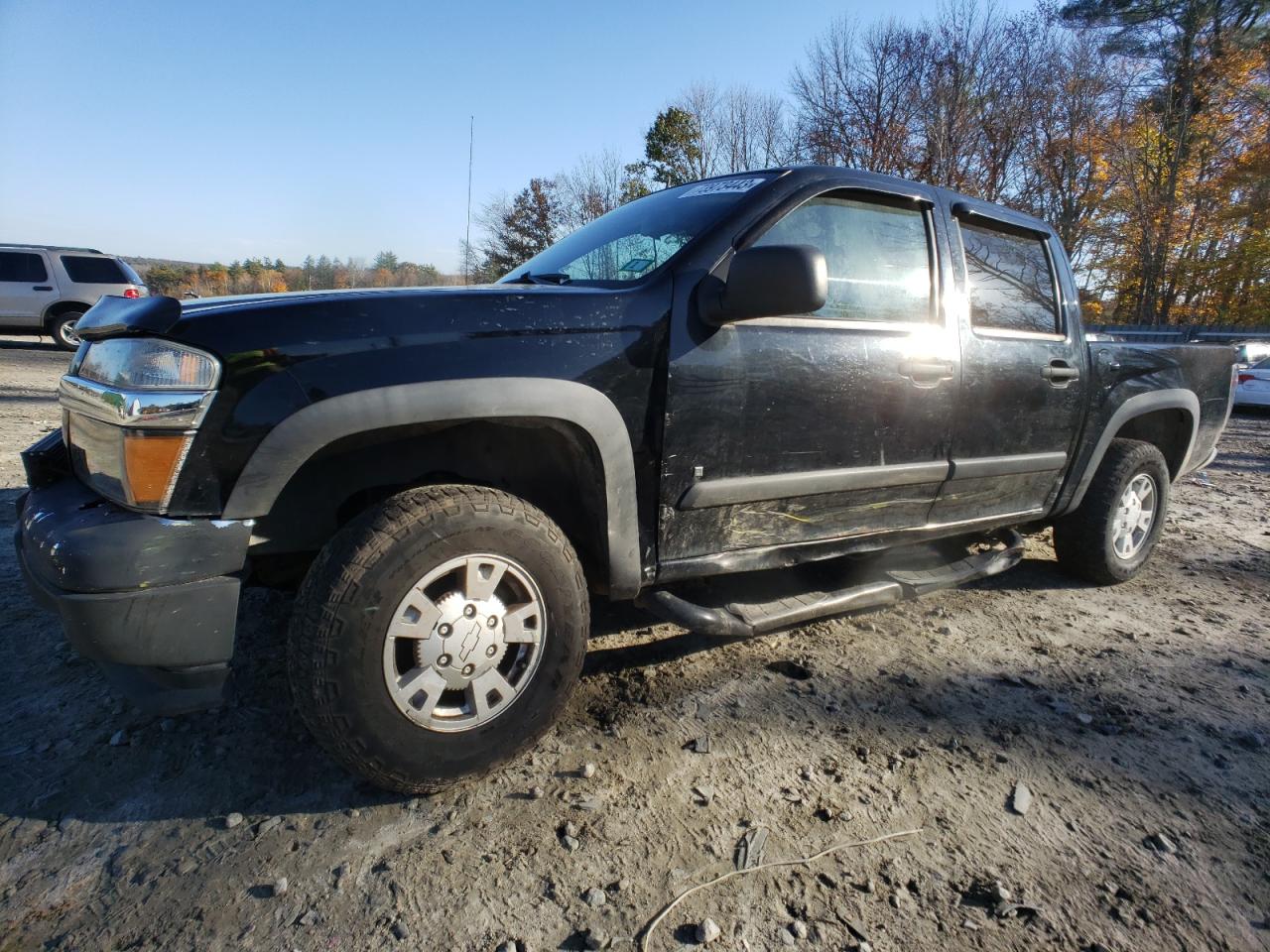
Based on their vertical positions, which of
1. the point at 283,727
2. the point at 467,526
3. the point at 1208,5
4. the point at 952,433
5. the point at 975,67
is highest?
the point at 1208,5

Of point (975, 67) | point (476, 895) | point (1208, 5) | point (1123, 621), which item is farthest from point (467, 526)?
point (1208, 5)

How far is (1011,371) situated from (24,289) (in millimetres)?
17199

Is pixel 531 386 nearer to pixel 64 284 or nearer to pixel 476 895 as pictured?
pixel 476 895

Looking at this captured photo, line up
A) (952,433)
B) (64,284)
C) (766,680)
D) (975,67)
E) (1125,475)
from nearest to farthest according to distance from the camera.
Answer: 1. (766,680)
2. (952,433)
3. (1125,475)
4. (64,284)
5. (975,67)

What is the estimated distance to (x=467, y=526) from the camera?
Answer: 1.93 meters

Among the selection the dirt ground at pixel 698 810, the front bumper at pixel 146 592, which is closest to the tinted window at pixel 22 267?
the dirt ground at pixel 698 810

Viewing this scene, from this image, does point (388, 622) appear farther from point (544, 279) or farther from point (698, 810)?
point (544, 279)

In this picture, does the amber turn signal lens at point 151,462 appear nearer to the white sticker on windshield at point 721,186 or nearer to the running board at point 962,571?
the white sticker on windshield at point 721,186

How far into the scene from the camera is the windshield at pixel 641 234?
8.14 ft

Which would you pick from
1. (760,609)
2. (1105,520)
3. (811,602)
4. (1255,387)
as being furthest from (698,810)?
(1255,387)

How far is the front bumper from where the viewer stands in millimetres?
1645

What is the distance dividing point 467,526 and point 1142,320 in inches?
1129

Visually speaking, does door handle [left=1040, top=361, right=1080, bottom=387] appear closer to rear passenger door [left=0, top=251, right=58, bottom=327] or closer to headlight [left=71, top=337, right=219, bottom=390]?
headlight [left=71, top=337, right=219, bottom=390]

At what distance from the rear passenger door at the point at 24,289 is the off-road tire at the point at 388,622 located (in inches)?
641
